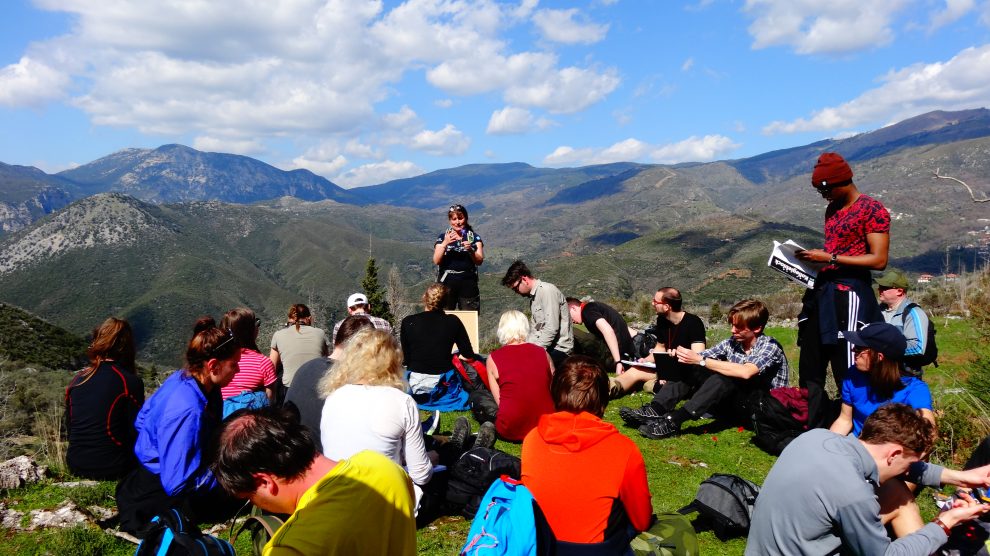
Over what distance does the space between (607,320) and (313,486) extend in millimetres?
6453

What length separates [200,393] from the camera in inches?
155

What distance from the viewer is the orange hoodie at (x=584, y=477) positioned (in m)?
2.96

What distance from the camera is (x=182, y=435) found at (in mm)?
3900

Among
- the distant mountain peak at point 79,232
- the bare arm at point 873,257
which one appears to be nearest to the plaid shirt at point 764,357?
the bare arm at point 873,257

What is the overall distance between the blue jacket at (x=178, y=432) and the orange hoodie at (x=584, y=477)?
7.72ft

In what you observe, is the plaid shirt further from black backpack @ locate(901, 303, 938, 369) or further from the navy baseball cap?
the navy baseball cap

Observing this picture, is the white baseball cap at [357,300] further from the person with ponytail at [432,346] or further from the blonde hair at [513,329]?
the blonde hair at [513,329]

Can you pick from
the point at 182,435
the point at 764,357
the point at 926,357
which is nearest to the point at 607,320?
the point at 764,357

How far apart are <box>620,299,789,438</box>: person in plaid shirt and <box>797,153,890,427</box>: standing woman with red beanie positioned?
1018mm

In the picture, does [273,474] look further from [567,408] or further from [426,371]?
[426,371]

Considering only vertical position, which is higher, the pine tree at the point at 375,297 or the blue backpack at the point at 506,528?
the blue backpack at the point at 506,528

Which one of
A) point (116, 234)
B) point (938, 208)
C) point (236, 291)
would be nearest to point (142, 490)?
point (236, 291)

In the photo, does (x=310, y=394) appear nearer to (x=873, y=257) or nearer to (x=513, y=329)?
(x=513, y=329)

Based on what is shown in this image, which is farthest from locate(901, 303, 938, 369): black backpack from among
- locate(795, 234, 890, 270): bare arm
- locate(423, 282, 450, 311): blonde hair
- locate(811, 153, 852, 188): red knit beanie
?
locate(423, 282, 450, 311): blonde hair
